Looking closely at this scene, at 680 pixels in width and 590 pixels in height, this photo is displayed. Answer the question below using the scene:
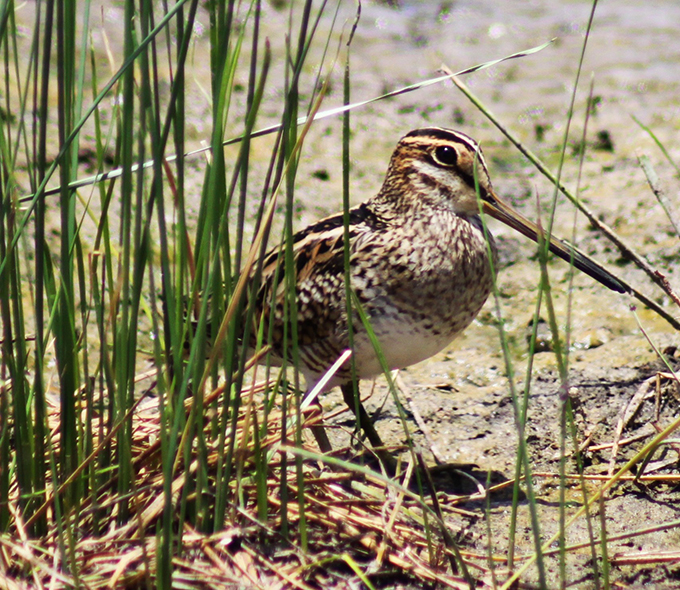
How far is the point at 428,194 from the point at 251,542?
4.84ft

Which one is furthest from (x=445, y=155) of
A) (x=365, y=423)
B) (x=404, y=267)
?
(x=365, y=423)

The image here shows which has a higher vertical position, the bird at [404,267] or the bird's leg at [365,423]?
the bird at [404,267]

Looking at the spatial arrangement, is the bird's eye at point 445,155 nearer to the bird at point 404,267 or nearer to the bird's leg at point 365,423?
the bird at point 404,267

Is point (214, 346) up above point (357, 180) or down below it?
above

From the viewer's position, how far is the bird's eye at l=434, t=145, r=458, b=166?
3143mm

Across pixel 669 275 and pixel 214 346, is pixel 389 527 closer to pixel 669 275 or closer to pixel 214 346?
pixel 214 346

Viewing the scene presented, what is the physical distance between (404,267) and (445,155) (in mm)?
456

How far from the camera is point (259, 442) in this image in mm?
2111

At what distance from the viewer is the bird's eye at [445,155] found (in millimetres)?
3143

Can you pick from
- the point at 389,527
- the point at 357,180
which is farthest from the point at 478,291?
the point at 357,180

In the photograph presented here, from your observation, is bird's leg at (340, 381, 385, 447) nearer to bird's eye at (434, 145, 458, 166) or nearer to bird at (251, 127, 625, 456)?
bird at (251, 127, 625, 456)

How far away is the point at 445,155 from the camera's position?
3.16 meters

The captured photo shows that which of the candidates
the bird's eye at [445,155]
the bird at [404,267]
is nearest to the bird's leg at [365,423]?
the bird at [404,267]

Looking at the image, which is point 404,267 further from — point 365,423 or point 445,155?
point 365,423
